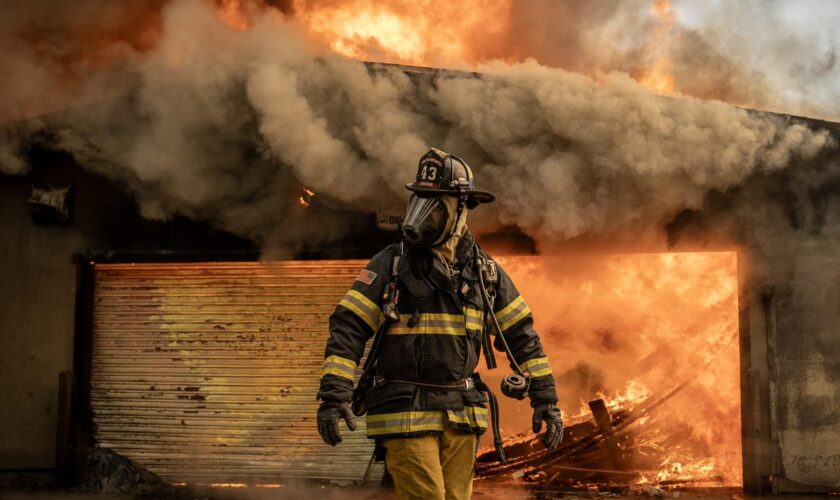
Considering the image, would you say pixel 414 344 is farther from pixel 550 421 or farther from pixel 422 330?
pixel 550 421

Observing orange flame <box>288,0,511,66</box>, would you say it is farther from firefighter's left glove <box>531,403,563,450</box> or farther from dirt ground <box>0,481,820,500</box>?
firefighter's left glove <box>531,403,563,450</box>

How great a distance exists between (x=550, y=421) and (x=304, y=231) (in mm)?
4175

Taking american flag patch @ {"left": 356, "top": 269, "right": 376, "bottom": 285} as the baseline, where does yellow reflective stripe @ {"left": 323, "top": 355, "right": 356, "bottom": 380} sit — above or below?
below

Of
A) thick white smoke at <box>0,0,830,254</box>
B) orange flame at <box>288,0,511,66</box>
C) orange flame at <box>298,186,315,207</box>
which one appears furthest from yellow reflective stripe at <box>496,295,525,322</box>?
orange flame at <box>288,0,511,66</box>

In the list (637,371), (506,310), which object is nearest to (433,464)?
(506,310)

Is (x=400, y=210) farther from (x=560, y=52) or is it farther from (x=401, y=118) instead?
(x=560, y=52)

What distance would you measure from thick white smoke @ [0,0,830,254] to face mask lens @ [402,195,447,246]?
10.3 feet

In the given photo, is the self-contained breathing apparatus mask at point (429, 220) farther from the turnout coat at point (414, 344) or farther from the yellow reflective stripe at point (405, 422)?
the yellow reflective stripe at point (405, 422)

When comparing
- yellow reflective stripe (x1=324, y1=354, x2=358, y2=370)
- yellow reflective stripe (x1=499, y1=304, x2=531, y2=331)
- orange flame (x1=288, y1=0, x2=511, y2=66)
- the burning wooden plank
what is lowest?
the burning wooden plank

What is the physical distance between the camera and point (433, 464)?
4.16 m

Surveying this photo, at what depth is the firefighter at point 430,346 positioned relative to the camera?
13.7 feet

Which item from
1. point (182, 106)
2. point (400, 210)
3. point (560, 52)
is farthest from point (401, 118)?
point (560, 52)

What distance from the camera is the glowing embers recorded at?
8633mm

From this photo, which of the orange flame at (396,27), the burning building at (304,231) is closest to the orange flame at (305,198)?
the burning building at (304,231)
